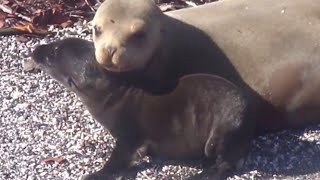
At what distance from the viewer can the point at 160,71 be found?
5.70 meters

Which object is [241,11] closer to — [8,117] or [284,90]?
[284,90]

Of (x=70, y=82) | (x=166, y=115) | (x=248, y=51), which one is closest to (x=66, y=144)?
(x=70, y=82)

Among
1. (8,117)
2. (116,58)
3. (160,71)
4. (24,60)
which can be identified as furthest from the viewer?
(24,60)

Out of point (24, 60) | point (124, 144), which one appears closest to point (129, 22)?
point (124, 144)

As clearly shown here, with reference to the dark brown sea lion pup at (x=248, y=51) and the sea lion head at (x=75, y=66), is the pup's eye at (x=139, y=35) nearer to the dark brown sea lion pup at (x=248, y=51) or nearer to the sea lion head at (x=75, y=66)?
the dark brown sea lion pup at (x=248, y=51)

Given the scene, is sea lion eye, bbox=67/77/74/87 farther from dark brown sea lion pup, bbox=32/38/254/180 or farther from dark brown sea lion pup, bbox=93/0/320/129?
dark brown sea lion pup, bbox=93/0/320/129

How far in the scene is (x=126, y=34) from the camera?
5430mm

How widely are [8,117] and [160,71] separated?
995 millimetres

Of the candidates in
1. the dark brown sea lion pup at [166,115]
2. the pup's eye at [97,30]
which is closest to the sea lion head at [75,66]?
the dark brown sea lion pup at [166,115]

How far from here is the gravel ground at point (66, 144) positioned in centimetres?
551

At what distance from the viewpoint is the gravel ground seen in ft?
18.1

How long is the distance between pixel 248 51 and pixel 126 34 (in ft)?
2.51

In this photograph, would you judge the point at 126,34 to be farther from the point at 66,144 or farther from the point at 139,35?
the point at 66,144

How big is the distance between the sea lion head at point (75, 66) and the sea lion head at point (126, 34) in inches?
5.8
